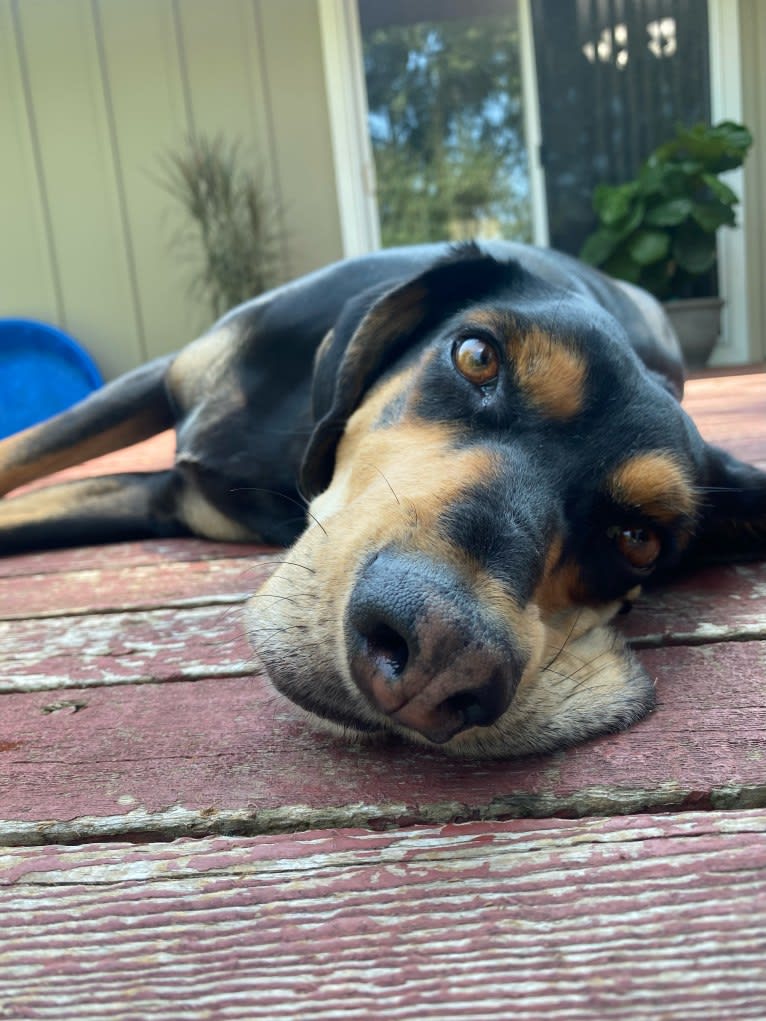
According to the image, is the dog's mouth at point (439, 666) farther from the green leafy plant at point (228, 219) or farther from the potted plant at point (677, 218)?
the potted plant at point (677, 218)

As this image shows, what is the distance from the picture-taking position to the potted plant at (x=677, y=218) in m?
7.42

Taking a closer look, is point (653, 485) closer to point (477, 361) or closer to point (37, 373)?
point (477, 361)

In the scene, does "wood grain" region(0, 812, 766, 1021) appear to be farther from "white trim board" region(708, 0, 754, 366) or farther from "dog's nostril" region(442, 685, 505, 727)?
"white trim board" region(708, 0, 754, 366)

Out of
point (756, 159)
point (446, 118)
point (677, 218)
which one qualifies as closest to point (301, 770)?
point (677, 218)

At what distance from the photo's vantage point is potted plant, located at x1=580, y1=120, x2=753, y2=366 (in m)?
7.42

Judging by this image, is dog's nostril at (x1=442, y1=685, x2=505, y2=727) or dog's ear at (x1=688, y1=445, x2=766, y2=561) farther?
dog's ear at (x1=688, y1=445, x2=766, y2=561)

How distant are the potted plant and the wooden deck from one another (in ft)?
21.8

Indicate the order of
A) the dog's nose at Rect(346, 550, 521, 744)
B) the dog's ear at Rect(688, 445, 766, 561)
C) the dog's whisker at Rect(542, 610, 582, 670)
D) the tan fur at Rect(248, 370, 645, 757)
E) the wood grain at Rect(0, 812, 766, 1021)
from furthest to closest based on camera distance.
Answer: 1. the dog's ear at Rect(688, 445, 766, 561)
2. the dog's whisker at Rect(542, 610, 582, 670)
3. the tan fur at Rect(248, 370, 645, 757)
4. the dog's nose at Rect(346, 550, 521, 744)
5. the wood grain at Rect(0, 812, 766, 1021)

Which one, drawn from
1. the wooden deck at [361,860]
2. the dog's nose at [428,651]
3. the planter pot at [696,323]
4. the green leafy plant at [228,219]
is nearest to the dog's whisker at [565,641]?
the wooden deck at [361,860]

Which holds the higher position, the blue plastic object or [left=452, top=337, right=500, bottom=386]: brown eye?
[left=452, top=337, right=500, bottom=386]: brown eye

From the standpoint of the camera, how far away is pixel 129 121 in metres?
7.81

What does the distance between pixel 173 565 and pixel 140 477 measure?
1.92ft

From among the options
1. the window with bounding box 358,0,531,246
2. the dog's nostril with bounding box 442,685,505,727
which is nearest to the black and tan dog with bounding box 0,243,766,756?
the dog's nostril with bounding box 442,685,505,727

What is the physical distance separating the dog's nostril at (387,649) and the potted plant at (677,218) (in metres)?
7.17
